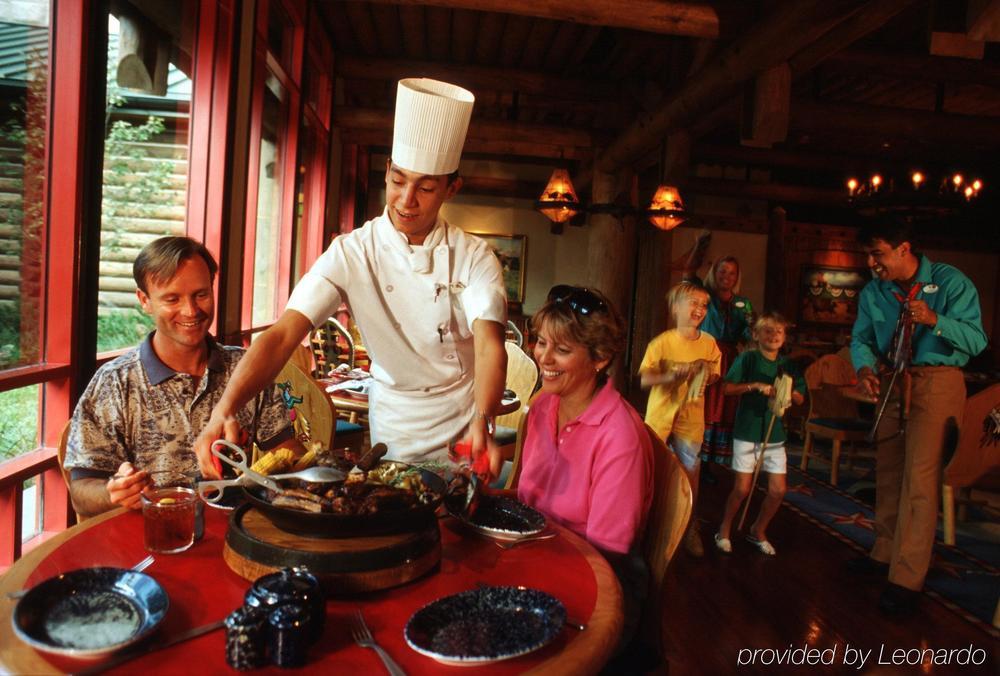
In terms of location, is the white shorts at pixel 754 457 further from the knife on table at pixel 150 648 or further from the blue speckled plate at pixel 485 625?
the knife on table at pixel 150 648

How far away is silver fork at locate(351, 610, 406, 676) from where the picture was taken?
3.15 ft

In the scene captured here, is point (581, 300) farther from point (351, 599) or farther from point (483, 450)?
point (351, 599)

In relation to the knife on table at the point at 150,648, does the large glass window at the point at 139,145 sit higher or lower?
higher

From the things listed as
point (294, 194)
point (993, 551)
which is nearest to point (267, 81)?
point (294, 194)

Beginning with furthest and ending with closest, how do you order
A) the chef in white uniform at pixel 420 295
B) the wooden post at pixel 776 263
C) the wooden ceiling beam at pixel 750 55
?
the wooden post at pixel 776 263, the wooden ceiling beam at pixel 750 55, the chef in white uniform at pixel 420 295

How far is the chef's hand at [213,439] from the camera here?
4.64 ft

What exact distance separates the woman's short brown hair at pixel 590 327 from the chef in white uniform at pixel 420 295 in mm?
174

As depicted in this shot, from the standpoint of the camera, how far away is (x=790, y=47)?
3.83 metres

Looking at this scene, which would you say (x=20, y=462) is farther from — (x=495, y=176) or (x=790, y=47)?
(x=495, y=176)

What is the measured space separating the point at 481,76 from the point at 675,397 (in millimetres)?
5273

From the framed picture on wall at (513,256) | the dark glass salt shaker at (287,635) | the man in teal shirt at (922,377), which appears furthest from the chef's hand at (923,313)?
the framed picture on wall at (513,256)

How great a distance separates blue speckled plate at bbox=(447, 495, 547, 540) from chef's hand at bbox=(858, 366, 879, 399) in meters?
2.55

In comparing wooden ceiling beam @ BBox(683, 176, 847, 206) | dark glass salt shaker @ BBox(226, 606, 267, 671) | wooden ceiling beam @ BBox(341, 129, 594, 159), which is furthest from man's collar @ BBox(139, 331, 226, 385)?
wooden ceiling beam @ BBox(683, 176, 847, 206)

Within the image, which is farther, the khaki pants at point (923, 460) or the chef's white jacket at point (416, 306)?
the khaki pants at point (923, 460)
